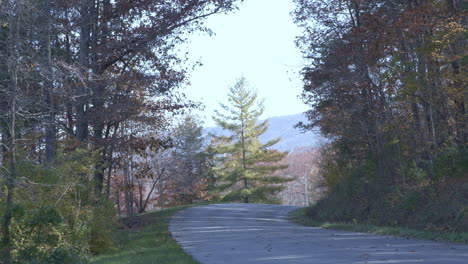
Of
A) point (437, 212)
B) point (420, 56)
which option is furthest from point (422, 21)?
point (437, 212)

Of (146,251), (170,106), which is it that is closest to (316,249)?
(146,251)

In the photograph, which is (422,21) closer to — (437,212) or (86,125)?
(437,212)

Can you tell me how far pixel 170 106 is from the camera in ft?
73.5

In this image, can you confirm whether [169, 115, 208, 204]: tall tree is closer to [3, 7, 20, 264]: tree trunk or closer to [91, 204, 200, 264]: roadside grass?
[91, 204, 200, 264]: roadside grass

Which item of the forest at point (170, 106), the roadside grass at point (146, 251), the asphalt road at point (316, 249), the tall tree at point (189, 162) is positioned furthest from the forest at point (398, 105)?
the tall tree at point (189, 162)

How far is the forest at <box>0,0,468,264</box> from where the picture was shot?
38.4 ft

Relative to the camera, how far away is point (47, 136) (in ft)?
62.0

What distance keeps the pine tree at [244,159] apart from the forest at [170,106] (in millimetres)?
31536

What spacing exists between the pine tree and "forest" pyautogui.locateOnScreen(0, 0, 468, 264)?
103ft

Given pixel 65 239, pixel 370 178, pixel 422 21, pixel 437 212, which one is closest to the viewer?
pixel 65 239

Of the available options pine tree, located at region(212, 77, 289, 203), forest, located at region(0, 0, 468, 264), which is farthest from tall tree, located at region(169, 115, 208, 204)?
forest, located at region(0, 0, 468, 264)

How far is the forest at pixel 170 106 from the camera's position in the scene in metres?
11.7

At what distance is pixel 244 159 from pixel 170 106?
38.1 meters

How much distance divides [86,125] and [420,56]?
13607 millimetres
